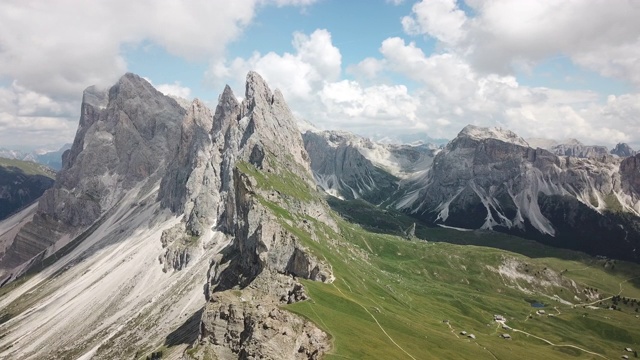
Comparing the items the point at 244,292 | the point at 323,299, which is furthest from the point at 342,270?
the point at 244,292

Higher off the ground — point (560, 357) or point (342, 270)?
point (342, 270)

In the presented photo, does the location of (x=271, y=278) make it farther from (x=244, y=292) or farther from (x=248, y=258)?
(x=248, y=258)

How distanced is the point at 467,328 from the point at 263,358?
13600cm

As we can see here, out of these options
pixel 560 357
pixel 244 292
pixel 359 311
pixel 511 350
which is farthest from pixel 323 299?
pixel 560 357

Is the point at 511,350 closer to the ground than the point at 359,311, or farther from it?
closer to the ground

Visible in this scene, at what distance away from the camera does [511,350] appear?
174m

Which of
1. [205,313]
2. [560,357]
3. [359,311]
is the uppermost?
[205,313]

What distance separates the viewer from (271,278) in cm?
13475

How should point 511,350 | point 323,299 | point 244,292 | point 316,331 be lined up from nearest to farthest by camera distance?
1. point 316,331
2. point 244,292
3. point 323,299
4. point 511,350

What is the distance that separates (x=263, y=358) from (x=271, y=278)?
4470 centimetres

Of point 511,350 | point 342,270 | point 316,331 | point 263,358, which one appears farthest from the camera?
point 342,270

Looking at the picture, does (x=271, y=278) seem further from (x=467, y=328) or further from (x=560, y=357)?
(x=560, y=357)

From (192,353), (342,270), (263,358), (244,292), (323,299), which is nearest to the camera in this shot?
(263,358)

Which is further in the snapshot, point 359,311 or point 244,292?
point 359,311
